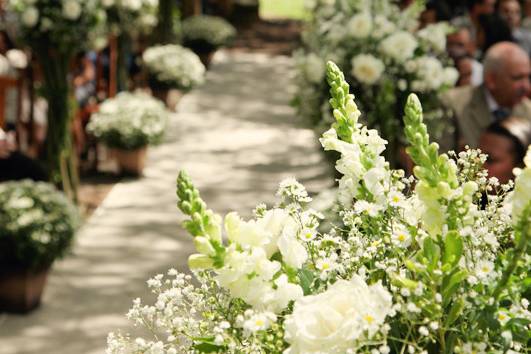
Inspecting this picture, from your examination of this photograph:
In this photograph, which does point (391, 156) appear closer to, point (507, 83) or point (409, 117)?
point (507, 83)

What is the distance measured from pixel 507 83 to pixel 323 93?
4.35ft

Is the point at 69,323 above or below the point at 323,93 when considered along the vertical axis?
below

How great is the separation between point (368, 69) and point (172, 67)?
624cm

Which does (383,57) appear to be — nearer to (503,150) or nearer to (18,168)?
(503,150)

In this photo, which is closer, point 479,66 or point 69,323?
point 69,323

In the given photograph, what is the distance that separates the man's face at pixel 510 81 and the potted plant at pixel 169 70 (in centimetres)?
651

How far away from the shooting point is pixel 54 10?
666 centimetres

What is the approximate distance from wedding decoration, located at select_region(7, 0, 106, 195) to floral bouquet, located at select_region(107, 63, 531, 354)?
545 centimetres

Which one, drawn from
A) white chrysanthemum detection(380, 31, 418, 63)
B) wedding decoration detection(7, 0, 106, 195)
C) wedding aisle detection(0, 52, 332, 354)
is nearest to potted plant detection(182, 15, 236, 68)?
wedding aisle detection(0, 52, 332, 354)


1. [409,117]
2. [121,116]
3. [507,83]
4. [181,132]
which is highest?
[409,117]

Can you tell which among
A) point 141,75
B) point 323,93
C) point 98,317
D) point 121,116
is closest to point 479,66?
point 323,93

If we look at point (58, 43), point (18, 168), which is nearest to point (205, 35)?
point (58, 43)

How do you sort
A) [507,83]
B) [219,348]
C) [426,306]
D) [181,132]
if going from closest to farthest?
[426,306] → [219,348] → [507,83] → [181,132]

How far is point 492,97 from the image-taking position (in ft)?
18.9
